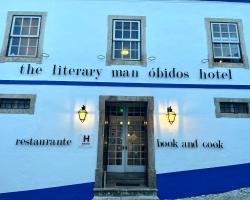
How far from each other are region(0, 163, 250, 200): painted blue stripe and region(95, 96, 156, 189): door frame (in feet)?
0.69

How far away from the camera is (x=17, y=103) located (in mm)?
8242

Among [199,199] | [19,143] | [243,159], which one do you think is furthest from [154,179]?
[19,143]

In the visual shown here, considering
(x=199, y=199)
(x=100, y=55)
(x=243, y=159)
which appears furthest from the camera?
(x=100, y=55)

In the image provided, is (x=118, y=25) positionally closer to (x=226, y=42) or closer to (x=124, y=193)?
(x=226, y=42)

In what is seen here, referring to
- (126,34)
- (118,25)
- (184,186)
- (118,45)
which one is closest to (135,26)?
(126,34)

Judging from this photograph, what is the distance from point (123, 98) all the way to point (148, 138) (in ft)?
4.26

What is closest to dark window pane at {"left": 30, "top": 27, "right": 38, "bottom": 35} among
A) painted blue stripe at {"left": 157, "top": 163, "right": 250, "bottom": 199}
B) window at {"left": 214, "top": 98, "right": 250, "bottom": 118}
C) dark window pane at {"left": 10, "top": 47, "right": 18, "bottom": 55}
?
dark window pane at {"left": 10, "top": 47, "right": 18, "bottom": 55}

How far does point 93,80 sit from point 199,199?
13.8 feet

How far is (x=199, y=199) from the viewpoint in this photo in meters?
7.38

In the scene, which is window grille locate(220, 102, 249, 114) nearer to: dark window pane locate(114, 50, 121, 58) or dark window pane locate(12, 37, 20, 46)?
dark window pane locate(114, 50, 121, 58)

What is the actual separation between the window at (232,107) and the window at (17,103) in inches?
202

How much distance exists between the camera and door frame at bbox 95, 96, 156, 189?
7.65 metres

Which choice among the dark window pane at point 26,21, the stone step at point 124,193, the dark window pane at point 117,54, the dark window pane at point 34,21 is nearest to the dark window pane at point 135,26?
the dark window pane at point 117,54

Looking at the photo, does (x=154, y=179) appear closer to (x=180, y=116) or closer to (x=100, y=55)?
(x=180, y=116)
